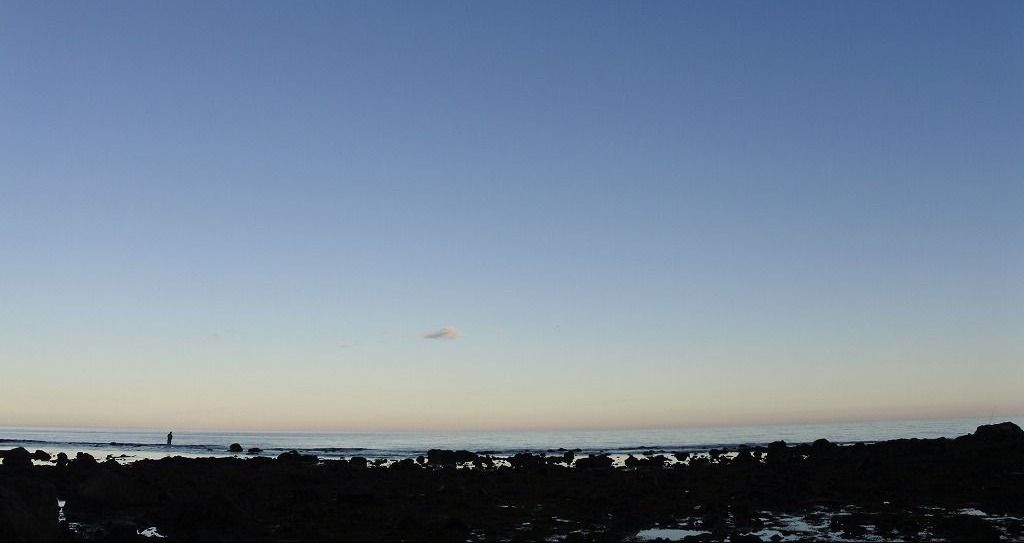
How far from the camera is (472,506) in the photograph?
26.6 metres

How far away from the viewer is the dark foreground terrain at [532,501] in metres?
20.2

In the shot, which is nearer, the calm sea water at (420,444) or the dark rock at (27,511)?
the dark rock at (27,511)

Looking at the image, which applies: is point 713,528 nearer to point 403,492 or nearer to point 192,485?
point 403,492

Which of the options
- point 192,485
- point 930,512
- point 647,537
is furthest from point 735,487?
point 192,485

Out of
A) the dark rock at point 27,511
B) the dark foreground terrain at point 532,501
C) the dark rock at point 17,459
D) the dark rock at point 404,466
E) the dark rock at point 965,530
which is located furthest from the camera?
the dark rock at point 404,466

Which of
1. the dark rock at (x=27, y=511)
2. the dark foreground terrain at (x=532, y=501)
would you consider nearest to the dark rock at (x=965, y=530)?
the dark foreground terrain at (x=532, y=501)

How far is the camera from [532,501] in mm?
28500

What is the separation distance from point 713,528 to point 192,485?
74.6ft

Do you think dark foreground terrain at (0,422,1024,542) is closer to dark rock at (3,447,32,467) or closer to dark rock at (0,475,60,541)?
dark rock at (0,475,60,541)

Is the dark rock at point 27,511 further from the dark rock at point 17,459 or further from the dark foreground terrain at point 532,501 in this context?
the dark rock at point 17,459

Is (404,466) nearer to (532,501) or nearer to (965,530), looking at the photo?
(532,501)

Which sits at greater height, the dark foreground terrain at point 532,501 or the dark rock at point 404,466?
the dark foreground terrain at point 532,501

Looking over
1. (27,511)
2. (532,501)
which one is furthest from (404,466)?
(27,511)

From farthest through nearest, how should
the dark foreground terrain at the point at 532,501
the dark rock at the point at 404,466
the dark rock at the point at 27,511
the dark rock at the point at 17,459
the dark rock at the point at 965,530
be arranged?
the dark rock at the point at 404,466 → the dark rock at the point at 17,459 → the dark foreground terrain at the point at 532,501 → the dark rock at the point at 965,530 → the dark rock at the point at 27,511
